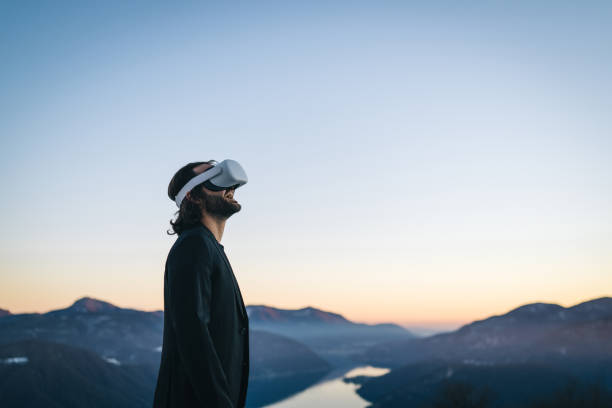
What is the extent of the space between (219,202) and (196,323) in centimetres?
100

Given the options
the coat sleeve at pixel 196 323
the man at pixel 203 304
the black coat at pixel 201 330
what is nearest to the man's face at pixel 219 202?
the man at pixel 203 304

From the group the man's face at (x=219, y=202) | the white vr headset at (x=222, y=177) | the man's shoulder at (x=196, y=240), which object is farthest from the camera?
the man's face at (x=219, y=202)

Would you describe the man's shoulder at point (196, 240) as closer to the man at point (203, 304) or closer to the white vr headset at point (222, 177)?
the man at point (203, 304)

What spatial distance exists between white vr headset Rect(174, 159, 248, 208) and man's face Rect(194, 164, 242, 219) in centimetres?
5

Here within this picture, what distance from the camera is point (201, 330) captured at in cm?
331

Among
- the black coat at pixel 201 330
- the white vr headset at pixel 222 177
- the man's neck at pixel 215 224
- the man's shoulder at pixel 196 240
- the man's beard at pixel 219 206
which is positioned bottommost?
the black coat at pixel 201 330

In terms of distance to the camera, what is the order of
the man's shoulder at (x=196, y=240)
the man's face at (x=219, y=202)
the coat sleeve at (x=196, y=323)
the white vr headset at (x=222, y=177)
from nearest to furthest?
the coat sleeve at (x=196, y=323)
the man's shoulder at (x=196, y=240)
the white vr headset at (x=222, y=177)
the man's face at (x=219, y=202)

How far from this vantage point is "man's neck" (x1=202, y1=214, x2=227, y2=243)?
3.96m

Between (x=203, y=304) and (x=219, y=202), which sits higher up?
(x=219, y=202)

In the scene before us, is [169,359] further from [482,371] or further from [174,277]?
[482,371]

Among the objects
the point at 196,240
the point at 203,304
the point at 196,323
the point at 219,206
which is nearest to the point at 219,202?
the point at 219,206

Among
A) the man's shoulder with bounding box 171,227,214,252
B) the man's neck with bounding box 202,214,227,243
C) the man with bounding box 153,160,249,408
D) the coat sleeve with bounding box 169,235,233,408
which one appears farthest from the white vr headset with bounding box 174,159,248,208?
the coat sleeve with bounding box 169,235,233,408

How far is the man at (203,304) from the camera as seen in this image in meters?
3.28

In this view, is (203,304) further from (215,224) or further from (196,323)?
(215,224)
